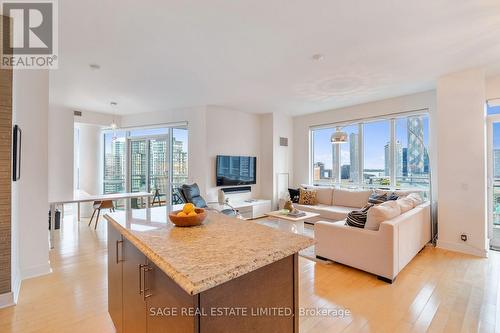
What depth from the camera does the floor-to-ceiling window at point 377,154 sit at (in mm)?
4680

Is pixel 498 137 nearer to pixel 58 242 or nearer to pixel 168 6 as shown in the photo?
pixel 168 6

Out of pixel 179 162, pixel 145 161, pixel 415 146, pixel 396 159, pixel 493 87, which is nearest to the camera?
pixel 493 87

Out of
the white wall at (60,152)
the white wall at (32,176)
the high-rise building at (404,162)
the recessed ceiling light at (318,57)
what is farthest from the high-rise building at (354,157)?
the white wall at (60,152)

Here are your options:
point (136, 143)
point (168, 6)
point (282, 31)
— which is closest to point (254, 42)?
point (282, 31)

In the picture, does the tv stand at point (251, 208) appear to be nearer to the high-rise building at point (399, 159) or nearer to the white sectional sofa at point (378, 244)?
the white sectional sofa at point (378, 244)

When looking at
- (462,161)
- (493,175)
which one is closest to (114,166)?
(462,161)

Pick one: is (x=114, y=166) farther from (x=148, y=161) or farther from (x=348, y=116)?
(x=348, y=116)

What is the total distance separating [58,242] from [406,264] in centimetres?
533

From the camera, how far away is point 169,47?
2816mm

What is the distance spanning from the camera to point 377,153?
17.3 ft

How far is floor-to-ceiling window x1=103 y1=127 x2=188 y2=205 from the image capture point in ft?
19.7

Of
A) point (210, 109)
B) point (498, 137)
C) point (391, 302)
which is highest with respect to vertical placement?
point (210, 109)

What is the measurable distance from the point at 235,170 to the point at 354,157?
2.84 m

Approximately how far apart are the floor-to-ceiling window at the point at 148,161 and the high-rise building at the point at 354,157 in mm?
3947
